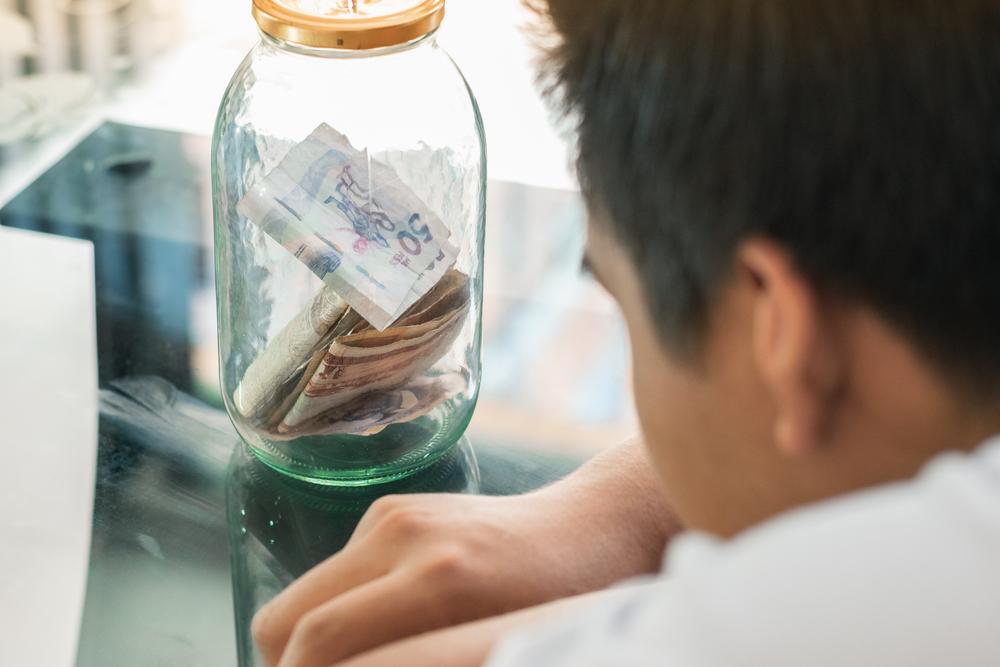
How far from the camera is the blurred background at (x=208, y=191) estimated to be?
0.92 metres

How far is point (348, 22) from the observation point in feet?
2.36

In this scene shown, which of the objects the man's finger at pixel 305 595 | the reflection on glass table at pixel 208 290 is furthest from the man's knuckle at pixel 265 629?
the reflection on glass table at pixel 208 290

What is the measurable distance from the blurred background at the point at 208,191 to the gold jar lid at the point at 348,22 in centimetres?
7

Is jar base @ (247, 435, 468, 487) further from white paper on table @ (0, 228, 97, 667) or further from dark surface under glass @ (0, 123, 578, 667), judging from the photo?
white paper on table @ (0, 228, 97, 667)

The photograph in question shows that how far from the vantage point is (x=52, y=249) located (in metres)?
1.04

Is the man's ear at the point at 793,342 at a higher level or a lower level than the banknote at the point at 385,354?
higher

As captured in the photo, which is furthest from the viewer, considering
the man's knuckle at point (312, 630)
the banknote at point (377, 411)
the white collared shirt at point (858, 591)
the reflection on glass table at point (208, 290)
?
the reflection on glass table at point (208, 290)

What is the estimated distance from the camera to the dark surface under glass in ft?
2.43

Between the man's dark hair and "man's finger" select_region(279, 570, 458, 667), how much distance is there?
0.24 metres

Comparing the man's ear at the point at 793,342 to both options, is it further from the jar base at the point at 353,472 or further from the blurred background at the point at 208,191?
the jar base at the point at 353,472

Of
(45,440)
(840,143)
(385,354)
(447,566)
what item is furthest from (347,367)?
(840,143)

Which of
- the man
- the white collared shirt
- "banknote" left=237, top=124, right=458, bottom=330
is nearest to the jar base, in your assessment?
"banknote" left=237, top=124, right=458, bottom=330

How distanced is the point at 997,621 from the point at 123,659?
45cm

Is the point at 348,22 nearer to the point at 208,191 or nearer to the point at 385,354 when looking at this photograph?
the point at 385,354
